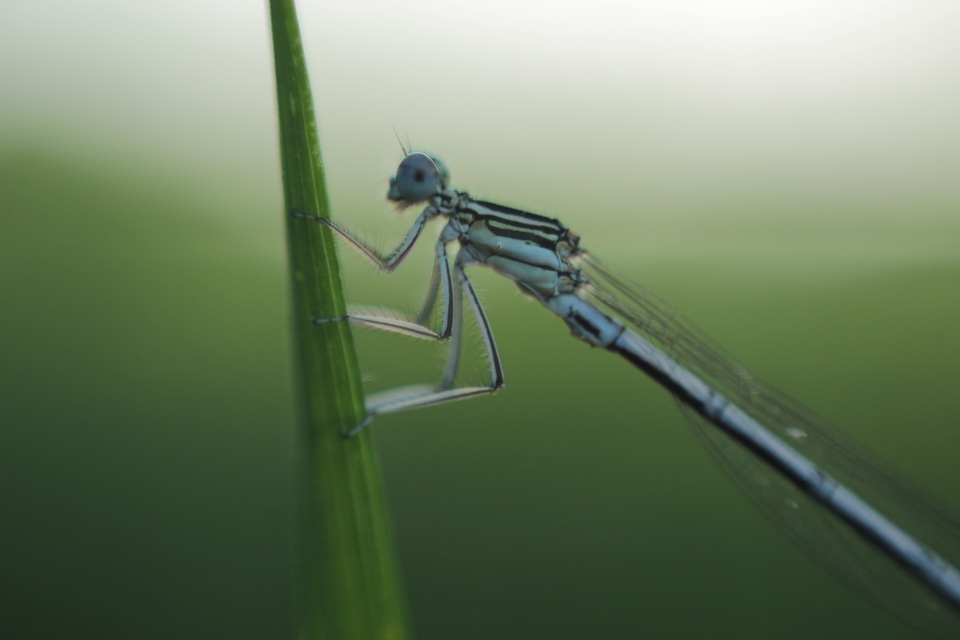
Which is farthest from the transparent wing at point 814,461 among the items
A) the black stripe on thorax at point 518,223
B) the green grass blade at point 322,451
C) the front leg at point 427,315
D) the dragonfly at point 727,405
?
the green grass blade at point 322,451

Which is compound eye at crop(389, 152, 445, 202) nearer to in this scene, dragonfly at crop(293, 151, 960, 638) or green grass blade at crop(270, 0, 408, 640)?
dragonfly at crop(293, 151, 960, 638)

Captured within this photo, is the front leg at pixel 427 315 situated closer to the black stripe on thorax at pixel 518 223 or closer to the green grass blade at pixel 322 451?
the black stripe on thorax at pixel 518 223

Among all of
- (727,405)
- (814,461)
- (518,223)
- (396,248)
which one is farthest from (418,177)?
(814,461)

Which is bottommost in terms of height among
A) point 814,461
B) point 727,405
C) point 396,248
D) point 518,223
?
point 814,461

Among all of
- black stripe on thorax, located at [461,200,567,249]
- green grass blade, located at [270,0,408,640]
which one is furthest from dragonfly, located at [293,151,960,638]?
green grass blade, located at [270,0,408,640]

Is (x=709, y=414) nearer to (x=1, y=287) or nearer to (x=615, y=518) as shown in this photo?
(x=615, y=518)

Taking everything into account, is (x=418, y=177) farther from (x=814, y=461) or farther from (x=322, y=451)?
(x=814, y=461)

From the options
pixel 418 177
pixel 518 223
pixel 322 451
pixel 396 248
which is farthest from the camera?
pixel 518 223
